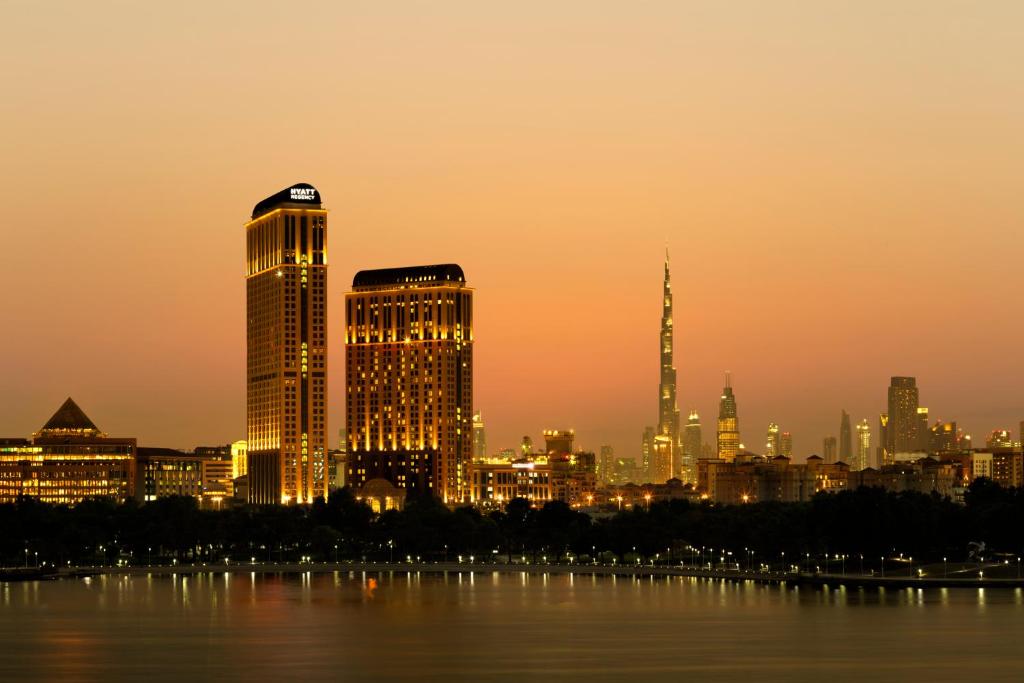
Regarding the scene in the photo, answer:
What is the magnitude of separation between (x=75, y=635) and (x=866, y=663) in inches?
2134

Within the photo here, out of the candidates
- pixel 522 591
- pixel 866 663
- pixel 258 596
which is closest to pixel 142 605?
pixel 258 596

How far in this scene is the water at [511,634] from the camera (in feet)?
343

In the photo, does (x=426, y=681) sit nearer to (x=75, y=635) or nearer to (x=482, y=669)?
(x=482, y=669)

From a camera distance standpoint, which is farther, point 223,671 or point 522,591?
point 522,591

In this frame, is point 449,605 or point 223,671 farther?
point 449,605

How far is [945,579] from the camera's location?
177 m

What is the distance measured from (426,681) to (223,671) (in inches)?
480

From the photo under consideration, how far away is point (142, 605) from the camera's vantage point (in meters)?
157

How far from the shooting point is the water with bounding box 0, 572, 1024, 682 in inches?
4117

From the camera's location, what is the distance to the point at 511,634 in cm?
12738

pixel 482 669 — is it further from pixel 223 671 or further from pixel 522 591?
pixel 522 591

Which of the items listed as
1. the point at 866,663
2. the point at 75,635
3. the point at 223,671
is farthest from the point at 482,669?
the point at 75,635

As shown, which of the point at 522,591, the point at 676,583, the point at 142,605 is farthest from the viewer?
the point at 676,583

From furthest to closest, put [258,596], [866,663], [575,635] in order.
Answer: [258,596]
[575,635]
[866,663]
